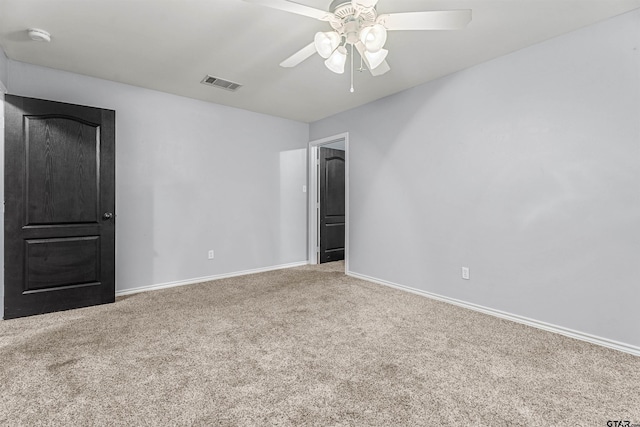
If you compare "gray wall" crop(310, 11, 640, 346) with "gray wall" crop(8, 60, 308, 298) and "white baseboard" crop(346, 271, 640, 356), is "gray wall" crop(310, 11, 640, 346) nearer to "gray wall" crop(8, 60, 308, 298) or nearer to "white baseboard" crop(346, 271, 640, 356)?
"white baseboard" crop(346, 271, 640, 356)

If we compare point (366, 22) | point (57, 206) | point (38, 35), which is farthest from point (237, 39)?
point (57, 206)

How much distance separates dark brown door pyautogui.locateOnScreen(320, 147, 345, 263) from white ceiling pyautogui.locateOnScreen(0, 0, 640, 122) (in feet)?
6.10

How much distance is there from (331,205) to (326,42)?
3.83m

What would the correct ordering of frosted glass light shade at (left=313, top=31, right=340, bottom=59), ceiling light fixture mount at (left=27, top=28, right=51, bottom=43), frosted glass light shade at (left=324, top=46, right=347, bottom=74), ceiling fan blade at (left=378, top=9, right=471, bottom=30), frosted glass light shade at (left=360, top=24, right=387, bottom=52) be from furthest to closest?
1. ceiling light fixture mount at (left=27, top=28, right=51, bottom=43)
2. frosted glass light shade at (left=324, top=46, right=347, bottom=74)
3. frosted glass light shade at (left=313, top=31, right=340, bottom=59)
4. frosted glass light shade at (left=360, top=24, right=387, bottom=52)
5. ceiling fan blade at (left=378, top=9, right=471, bottom=30)

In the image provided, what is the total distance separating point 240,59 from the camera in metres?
3.02

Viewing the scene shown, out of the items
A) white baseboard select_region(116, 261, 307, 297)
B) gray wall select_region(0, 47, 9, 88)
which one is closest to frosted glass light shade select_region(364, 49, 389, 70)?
gray wall select_region(0, 47, 9, 88)

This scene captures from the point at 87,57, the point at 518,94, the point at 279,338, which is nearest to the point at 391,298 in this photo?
the point at 279,338

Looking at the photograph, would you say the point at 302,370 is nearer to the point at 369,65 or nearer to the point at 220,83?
the point at 369,65

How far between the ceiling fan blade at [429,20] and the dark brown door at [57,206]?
9.83 feet

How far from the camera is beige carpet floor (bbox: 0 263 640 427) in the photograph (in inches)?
61.8

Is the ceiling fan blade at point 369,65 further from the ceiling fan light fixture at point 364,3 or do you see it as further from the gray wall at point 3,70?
the gray wall at point 3,70

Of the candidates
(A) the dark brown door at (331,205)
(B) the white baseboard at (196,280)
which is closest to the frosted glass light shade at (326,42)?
(B) the white baseboard at (196,280)

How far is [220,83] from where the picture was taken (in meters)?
3.63

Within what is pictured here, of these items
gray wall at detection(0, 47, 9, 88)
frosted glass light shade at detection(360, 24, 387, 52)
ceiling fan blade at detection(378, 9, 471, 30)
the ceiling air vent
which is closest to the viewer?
ceiling fan blade at detection(378, 9, 471, 30)
